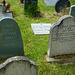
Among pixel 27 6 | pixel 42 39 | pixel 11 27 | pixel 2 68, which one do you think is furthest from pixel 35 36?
pixel 2 68

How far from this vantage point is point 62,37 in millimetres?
4629

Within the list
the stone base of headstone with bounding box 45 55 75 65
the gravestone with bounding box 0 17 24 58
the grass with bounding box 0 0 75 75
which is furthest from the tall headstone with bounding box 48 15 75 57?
the gravestone with bounding box 0 17 24 58

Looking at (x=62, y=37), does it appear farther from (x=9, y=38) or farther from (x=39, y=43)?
(x=9, y=38)

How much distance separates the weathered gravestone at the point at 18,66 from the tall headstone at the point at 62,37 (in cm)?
162

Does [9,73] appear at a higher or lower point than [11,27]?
lower

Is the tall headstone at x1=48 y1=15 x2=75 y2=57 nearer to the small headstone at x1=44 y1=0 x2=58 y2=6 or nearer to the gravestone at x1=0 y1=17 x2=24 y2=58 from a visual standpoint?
the gravestone at x1=0 y1=17 x2=24 y2=58

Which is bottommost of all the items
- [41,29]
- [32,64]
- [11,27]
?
[41,29]

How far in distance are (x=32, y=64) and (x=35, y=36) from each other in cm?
342

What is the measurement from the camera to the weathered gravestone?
2.93 metres

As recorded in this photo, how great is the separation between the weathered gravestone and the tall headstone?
63.7 inches

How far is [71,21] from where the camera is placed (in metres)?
4.44

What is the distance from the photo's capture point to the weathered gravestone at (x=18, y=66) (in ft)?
9.62

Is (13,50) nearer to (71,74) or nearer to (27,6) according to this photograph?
(71,74)

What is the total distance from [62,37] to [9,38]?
1.67 meters
